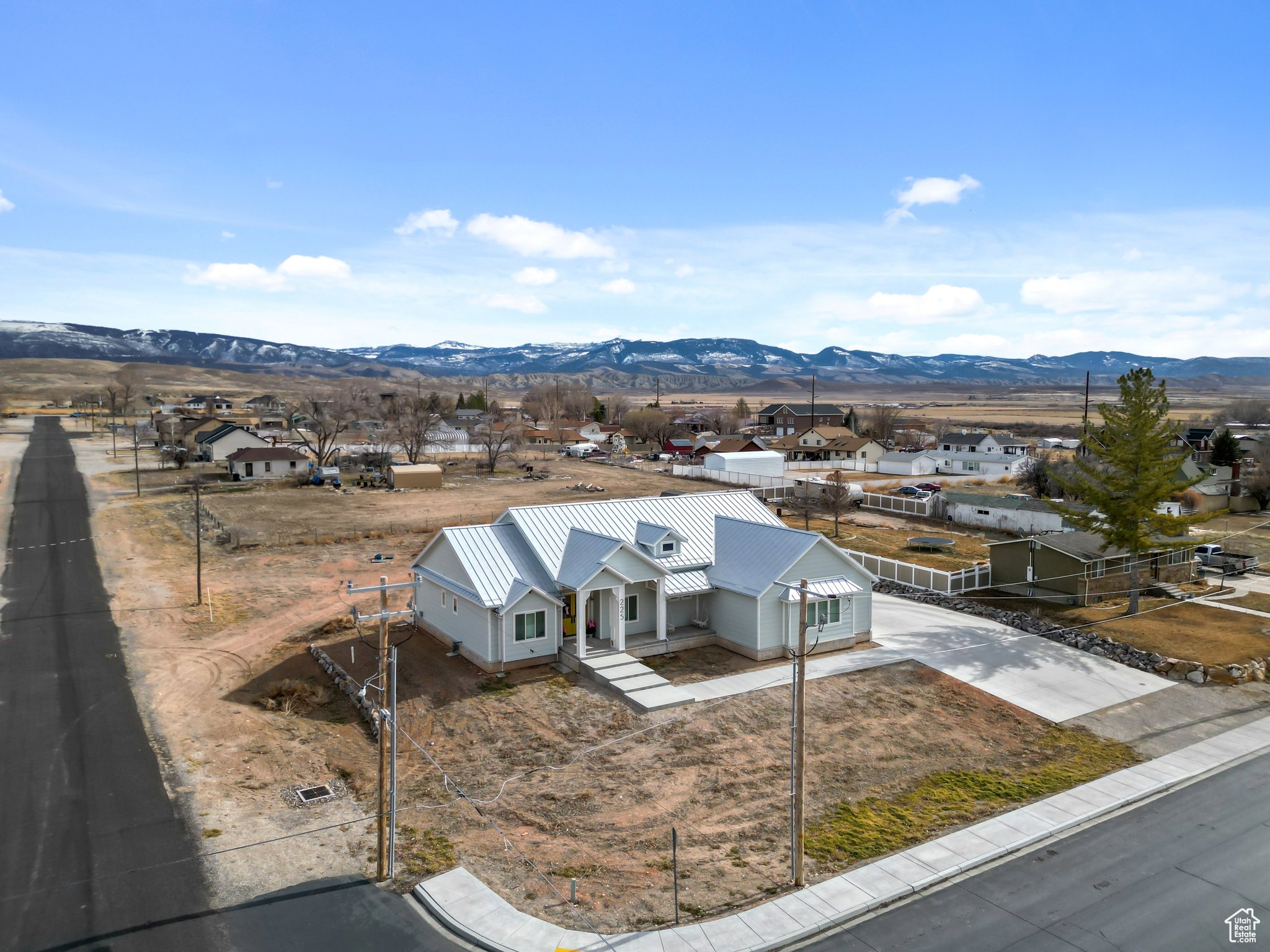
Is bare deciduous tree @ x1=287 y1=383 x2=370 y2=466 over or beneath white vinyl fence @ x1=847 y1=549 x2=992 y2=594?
over

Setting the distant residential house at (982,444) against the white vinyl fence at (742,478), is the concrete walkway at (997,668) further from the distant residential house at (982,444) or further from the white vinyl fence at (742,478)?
the distant residential house at (982,444)

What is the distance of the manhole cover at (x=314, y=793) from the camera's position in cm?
1881

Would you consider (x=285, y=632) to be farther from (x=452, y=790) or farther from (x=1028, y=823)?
(x=1028, y=823)

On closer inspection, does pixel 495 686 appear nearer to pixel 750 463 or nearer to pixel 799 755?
pixel 799 755

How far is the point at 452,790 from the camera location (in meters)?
19.2

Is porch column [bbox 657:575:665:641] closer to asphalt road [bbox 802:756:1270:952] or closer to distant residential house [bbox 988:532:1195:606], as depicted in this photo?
asphalt road [bbox 802:756:1270:952]

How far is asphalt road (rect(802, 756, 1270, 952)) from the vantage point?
13734 mm

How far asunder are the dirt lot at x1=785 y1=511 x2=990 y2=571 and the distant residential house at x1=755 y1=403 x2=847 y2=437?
70.1 metres

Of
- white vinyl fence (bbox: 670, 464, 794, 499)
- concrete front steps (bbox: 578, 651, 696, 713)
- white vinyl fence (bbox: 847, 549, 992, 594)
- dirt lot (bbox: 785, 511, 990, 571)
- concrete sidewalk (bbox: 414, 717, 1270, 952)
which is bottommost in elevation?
concrete sidewalk (bbox: 414, 717, 1270, 952)

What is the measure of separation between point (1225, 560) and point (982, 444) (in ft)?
147

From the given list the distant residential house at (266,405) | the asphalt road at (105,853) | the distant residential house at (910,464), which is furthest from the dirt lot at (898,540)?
the distant residential house at (266,405)

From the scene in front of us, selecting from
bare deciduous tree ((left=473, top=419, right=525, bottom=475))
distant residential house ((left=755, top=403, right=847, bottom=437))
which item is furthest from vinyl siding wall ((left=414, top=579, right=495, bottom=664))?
distant residential house ((left=755, top=403, right=847, bottom=437))

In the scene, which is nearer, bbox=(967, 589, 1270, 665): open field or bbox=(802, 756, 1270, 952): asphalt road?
bbox=(802, 756, 1270, 952): asphalt road

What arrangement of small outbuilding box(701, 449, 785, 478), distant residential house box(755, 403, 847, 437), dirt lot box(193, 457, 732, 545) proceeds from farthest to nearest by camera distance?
1. distant residential house box(755, 403, 847, 437)
2. small outbuilding box(701, 449, 785, 478)
3. dirt lot box(193, 457, 732, 545)
